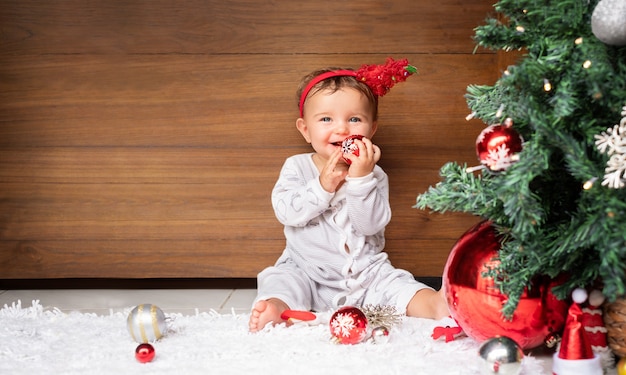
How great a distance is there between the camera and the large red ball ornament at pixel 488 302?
884mm

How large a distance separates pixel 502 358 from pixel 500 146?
0.29 m

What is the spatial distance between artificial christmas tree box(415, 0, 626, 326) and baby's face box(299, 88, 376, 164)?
44cm

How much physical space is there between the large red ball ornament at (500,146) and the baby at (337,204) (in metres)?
0.41

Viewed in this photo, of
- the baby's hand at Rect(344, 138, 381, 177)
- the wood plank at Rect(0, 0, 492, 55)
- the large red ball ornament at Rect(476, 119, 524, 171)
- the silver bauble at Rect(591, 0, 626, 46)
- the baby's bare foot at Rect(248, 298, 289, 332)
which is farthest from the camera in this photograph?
the wood plank at Rect(0, 0, 492, 55)

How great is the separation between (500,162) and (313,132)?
0.59 metres

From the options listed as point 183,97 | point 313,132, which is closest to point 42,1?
point 183,97

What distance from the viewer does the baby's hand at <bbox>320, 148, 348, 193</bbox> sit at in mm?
1255

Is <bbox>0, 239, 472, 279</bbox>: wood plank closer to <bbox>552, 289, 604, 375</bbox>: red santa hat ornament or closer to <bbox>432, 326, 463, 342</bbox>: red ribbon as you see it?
<bbox>432, 326, 463, 342</bbox>: red ribbon

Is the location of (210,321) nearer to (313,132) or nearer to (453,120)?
(313,132)

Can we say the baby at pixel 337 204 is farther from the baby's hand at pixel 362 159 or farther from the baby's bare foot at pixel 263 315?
the baby's bare foot at pixel 263 315

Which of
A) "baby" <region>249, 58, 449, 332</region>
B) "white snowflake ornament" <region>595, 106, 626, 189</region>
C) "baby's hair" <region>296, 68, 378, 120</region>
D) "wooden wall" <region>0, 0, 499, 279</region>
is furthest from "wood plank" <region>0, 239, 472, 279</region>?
"white snowflake ornament" <region>595, 106, 626, 189</region>

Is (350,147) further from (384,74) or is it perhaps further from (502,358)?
(502,358)

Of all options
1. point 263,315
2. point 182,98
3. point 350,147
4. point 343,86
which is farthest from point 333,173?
point 182,98

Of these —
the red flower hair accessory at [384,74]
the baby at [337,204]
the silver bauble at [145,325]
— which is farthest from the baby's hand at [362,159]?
the silver bauble at [145,325]
